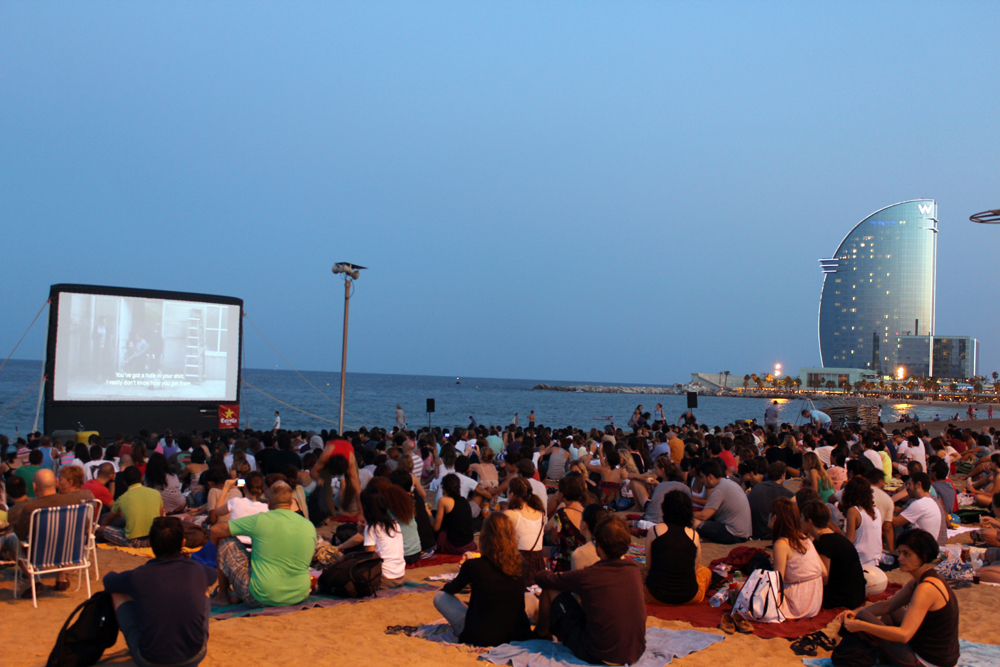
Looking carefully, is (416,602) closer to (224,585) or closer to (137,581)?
(224,585)

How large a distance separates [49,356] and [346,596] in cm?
1262

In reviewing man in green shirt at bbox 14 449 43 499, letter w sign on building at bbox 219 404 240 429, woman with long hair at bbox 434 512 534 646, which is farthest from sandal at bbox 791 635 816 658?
letter w sign on building at bbox 219 404 240 429

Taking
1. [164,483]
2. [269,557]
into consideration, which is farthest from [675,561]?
[164,483]

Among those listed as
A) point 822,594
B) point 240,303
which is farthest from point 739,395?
point 822,594

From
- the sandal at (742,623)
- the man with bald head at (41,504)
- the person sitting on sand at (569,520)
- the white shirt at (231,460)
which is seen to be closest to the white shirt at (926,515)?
the sandal at (742,623)

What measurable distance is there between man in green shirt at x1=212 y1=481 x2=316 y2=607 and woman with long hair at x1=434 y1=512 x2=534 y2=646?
3.91 ft

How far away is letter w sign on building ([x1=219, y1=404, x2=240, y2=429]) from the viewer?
57.0 feet

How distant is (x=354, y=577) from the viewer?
524 cm

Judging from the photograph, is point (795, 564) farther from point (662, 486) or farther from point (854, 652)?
point (662, 486)

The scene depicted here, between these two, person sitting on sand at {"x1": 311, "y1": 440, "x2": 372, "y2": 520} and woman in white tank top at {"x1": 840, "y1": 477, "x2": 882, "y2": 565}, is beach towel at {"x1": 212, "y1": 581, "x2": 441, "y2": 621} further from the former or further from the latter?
woman in white tank top at {"x1": 840, "y1": 477, "x2": 882, "y2": 565}

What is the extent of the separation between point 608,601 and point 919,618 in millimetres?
1566

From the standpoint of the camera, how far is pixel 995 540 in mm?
6391

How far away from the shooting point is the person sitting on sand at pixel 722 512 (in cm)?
719

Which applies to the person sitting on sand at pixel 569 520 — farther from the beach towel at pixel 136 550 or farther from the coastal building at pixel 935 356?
the coastal building at pixel 935 356
